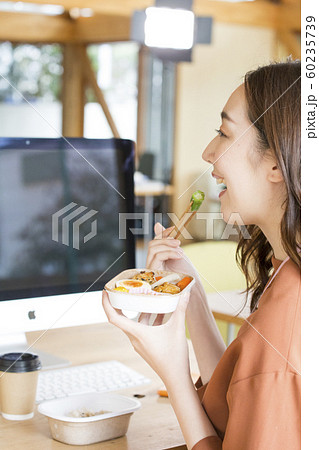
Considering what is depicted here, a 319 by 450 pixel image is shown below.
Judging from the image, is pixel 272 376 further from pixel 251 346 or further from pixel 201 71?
pixel 201 71

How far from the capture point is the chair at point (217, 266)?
212cm

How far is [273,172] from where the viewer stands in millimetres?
921

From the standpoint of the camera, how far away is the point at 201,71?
6.25 meters

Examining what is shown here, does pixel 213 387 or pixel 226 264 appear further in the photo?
pixel 226 264

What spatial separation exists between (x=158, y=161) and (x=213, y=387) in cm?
563

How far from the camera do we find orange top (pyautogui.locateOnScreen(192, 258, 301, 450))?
2.66 ft

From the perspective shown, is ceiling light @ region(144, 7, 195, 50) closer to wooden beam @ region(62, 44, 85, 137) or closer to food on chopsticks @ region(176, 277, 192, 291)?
food on chopsticks @ region(176, 277, 192, 291)

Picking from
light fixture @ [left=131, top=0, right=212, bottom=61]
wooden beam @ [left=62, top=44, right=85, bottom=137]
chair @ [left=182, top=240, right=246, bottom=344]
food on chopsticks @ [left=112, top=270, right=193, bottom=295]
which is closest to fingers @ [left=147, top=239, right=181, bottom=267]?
food on chopsticks @ [left=112, top=270, right=193, bottom=295]

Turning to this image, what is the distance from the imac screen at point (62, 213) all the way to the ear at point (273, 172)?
1.43 feet

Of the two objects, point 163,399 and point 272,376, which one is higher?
point 272,376

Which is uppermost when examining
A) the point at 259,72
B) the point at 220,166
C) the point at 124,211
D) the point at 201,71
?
the point at 201,71

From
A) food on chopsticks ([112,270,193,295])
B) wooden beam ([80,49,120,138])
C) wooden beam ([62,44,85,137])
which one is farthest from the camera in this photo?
wooden beam ([62,44,85,137])

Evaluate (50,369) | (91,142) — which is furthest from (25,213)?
(50,369)

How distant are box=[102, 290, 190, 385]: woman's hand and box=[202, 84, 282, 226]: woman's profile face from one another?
0.51 feet
